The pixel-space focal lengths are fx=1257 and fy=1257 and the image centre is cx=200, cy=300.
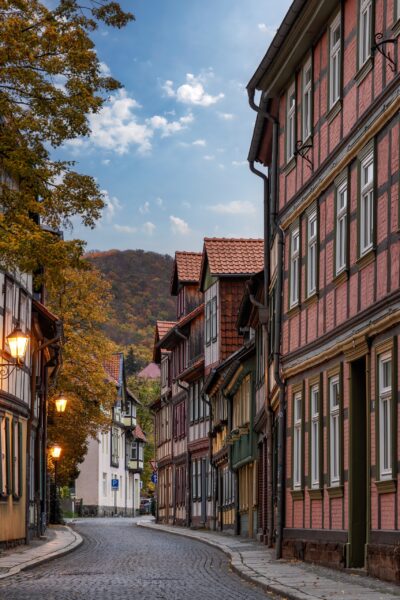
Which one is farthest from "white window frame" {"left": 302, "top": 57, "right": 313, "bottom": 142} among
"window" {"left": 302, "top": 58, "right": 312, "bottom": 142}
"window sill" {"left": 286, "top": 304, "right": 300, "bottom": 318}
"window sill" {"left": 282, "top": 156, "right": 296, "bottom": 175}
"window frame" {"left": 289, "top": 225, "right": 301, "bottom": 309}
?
"window sill" {"left": 286, "top": 304, "right": 300, "bottom": 318}

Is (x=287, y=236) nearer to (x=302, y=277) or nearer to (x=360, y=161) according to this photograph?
(x=302, y=277)

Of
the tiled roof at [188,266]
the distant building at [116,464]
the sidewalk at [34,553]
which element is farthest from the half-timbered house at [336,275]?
the distant building at [116,464]

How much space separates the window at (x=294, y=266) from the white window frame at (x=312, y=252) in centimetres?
100

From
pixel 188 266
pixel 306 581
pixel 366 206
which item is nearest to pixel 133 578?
pixel 306 581

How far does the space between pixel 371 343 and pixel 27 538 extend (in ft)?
54.0

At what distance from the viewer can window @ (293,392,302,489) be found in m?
23.7

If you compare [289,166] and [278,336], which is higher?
[289,166]

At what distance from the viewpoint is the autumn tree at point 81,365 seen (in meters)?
49.7

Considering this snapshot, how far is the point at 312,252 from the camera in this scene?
2283 cm

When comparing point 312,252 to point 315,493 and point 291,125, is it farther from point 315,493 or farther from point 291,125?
point 315,493

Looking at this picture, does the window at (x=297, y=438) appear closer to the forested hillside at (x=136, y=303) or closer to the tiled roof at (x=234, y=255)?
the tiled roof at (x=234, y=255)

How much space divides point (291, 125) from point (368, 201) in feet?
22.5

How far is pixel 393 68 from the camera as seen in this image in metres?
17.2

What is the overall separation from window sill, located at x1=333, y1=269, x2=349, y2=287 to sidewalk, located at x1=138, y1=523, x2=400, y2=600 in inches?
179
